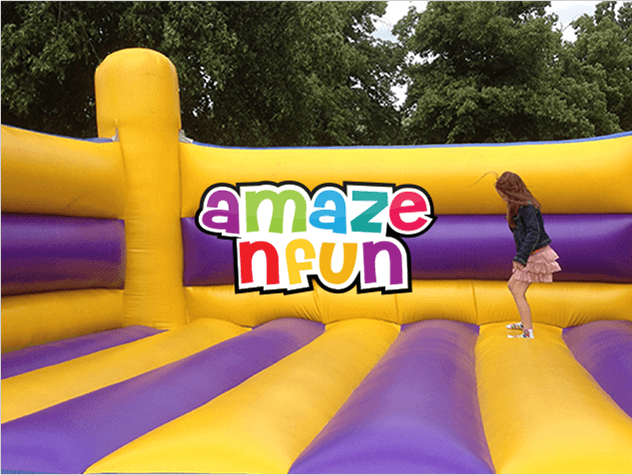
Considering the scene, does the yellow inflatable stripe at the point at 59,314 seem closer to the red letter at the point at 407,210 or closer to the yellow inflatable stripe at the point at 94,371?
the yellow inflatable stripe at the point at 94,371

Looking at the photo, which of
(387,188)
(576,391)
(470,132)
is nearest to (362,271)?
(387,188)

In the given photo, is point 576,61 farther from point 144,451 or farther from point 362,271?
point 144,451

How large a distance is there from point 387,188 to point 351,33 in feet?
44.6

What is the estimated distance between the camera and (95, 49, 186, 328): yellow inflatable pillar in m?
2.47

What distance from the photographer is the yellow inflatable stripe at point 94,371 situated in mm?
1336

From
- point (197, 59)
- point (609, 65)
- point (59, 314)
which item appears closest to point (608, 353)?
point (59, 314)

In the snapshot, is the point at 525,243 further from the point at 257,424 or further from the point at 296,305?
the point at 257,424

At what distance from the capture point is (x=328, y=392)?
5.12ft

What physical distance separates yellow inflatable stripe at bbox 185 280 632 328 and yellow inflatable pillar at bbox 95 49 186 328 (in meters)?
0.21

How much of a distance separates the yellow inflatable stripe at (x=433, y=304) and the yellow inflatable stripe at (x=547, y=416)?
0.48 meters

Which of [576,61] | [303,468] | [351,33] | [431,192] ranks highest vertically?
[351,33]

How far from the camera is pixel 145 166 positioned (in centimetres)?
249

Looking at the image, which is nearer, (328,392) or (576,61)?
(328,392)

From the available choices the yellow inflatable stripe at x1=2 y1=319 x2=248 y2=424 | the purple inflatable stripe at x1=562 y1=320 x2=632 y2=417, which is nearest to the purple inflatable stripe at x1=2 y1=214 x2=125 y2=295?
the yellow inflatable stripe at x1=2 y1=319 x2=248 y2=424
